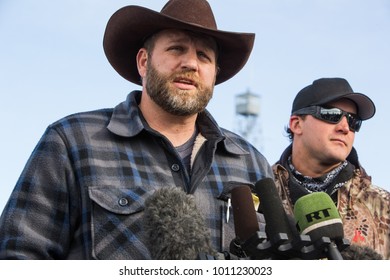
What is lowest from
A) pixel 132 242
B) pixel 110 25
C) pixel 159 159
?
pixel 132 242

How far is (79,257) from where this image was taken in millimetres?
4086

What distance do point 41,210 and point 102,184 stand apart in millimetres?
301

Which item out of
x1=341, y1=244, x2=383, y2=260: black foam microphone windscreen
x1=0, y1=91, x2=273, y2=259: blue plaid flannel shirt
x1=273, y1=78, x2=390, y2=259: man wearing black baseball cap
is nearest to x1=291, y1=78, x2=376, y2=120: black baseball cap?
x1=273, y1=78, x2=390, y2=259: man wearing black baseball cap

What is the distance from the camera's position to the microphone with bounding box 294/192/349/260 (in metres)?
3.11

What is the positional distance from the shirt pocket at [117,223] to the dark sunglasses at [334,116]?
85.8 inches

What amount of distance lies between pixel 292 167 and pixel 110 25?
1793mm

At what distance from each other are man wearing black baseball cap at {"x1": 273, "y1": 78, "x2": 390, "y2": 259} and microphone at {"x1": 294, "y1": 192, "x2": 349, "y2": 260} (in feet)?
7.81

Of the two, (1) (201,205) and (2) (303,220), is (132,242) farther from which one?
(2) (303,220)

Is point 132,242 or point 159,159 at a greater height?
point 159,159

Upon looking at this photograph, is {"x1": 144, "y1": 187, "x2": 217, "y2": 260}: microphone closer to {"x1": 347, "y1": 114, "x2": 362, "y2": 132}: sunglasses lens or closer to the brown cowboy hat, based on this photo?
the brown cowboy hat

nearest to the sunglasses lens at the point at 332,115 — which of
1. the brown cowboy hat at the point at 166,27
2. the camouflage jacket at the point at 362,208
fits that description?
the camouflage jacket at the point at 362,208

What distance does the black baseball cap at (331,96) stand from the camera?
237 inches
